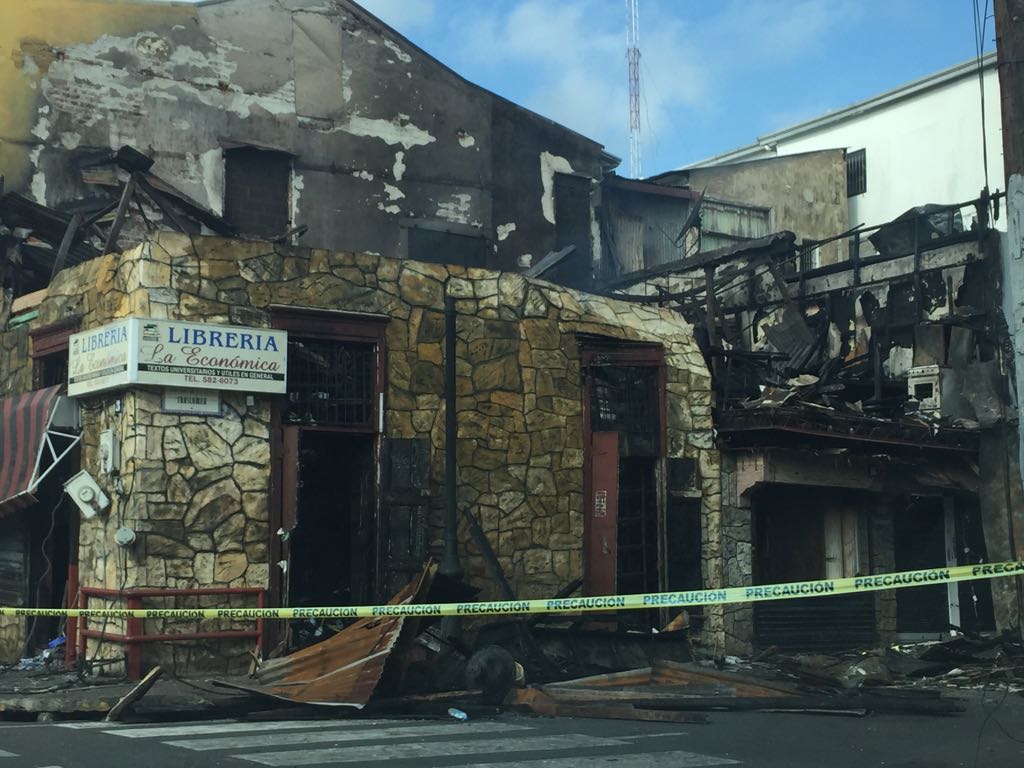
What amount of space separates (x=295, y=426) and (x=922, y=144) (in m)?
24.7

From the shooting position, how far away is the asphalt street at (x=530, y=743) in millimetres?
8164

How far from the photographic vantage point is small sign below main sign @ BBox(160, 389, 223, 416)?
13.4 meters

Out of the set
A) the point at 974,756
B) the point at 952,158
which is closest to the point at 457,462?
the point at 974,756

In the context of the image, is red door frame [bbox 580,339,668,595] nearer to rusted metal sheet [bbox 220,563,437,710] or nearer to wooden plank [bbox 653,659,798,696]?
wooden plank [bbox 653,659,798,696]

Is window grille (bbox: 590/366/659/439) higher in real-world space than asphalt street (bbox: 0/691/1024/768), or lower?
higher

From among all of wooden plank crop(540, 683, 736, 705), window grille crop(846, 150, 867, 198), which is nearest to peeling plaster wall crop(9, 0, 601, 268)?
window grille crop(846, 150, 867, 198)

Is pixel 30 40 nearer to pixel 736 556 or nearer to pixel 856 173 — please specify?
pixel 736 556

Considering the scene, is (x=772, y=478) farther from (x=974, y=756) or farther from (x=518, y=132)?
(x=518, y=132)

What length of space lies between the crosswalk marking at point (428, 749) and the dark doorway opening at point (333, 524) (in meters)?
5.69

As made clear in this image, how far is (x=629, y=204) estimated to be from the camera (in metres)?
27.8

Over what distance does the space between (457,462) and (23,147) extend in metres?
10.9

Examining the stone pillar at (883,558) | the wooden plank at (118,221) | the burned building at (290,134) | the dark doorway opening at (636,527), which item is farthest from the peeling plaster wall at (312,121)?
the stone pillar at (883,558)

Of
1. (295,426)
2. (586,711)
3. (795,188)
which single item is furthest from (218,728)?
(795,188)

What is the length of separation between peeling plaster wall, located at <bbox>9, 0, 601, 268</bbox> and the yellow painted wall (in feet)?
0.17
